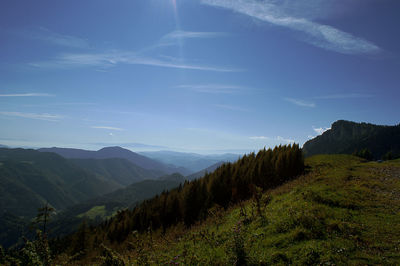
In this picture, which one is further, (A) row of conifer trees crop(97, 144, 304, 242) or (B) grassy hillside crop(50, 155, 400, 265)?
(A) row of conifer trees crop(97, 144, 304, 242)

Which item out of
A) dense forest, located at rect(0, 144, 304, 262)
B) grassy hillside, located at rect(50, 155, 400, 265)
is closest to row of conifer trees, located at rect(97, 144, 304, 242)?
dense forest, located at rect(0, 144, 304, 262)

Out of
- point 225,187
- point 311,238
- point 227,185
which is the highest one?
point 311,238

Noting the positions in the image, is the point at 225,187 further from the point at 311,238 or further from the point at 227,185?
the point at 311,238

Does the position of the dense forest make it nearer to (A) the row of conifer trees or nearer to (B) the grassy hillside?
(A) the row of conifer trees

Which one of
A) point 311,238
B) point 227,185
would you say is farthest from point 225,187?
point 311,238

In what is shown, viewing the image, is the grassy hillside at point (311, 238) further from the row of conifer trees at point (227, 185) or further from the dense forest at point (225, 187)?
the row of conifer trees at point (227, 185)

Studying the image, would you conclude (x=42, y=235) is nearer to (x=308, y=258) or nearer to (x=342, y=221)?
(x=308, y=258)

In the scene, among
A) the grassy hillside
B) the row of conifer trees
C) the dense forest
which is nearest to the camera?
the grassy hillside

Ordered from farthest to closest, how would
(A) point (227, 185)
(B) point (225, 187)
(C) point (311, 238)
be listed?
1. (A) point (227, 185)
2. (B) point (225, 187)
3. (C) point (311, 238)

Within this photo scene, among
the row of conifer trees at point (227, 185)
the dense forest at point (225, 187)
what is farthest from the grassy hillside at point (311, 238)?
the row of conifer trees at point (227, 185)

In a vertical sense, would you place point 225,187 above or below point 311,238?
below

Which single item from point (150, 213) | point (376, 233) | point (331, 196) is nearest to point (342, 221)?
point (376, 233)

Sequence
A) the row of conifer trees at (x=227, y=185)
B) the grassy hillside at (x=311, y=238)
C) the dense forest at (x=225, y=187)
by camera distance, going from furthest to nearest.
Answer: the row of conifer trees at (x=227, y=185)
the dense forest at (x=225, y=187)
the grassy hillside at (x=311, y=238)

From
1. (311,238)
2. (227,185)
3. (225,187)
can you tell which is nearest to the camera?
(311,238)
